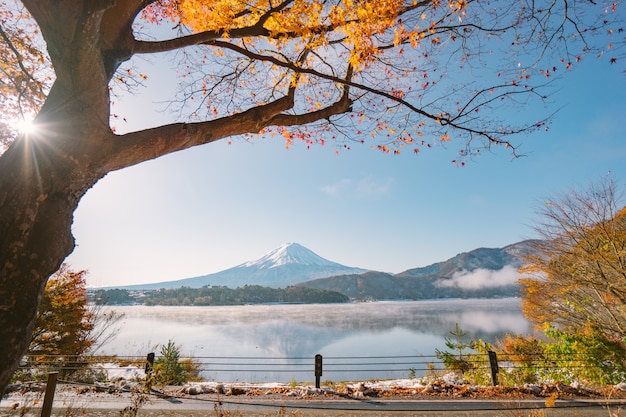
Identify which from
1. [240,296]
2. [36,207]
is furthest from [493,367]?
[240,296]

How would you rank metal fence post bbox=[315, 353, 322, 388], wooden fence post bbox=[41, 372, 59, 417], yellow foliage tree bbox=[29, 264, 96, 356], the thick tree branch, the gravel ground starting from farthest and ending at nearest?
yellow foliage tree bbox=[29, 264, 96, 356] → metal fence post bbox=[315, 353, 322, 388] → the gravel ground → wooden fence post bbox=[41, 372, 59, 417] → the thick tree branch

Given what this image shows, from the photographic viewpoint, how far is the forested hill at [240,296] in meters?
125

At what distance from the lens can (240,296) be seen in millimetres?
126750

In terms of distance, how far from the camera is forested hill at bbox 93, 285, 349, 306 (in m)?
125

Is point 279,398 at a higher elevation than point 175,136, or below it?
below

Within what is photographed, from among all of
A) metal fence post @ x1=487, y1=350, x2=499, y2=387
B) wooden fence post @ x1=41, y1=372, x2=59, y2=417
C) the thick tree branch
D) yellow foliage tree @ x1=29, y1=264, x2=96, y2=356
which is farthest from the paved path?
yellow foliage tree @ x1=29, y1=264, x2=96, y2=356

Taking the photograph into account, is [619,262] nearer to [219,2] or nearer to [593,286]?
[593,286]

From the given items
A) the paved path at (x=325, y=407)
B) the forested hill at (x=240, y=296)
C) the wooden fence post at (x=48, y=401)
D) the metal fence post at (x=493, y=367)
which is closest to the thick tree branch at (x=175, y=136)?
the wooden fence post at (x=48, y=401)

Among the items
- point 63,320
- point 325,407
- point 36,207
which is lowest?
point 325,407

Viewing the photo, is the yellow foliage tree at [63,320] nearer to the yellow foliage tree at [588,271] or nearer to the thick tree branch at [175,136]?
the thick tree branch at [175,136]

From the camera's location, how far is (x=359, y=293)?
191 m

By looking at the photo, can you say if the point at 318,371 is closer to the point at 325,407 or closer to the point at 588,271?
the point at 325,407

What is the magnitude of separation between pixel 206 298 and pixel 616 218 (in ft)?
426

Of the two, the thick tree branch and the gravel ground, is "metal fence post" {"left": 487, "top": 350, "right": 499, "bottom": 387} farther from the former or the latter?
the thick tree branch
